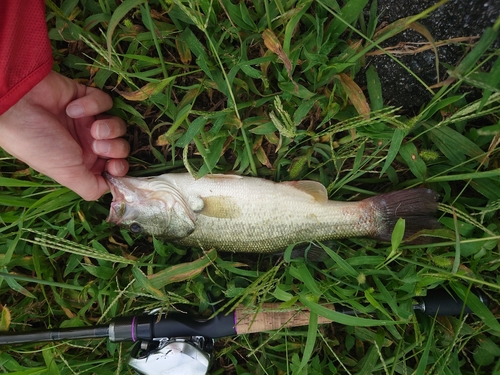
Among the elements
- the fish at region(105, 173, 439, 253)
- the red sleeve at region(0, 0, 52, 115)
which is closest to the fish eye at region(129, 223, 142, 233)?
the fish at region(105, 173, 439, 253)

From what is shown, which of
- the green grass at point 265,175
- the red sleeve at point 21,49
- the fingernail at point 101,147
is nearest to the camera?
the red sleeve at point 21,49

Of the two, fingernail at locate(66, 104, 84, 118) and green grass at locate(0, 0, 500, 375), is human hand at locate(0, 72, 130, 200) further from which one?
green grass at locate(0, 0, 500, 375)

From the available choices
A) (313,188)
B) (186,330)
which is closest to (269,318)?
(186,330)

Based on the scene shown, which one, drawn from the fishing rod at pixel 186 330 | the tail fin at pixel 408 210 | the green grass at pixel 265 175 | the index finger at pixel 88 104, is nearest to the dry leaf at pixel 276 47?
the green grass at pixel 265 175

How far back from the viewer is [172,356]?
2328 millimetres

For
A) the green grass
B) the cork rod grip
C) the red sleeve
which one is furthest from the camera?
the cork rod grip

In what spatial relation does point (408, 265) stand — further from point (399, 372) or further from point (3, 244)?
point (3, 244)

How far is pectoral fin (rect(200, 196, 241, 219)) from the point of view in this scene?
2.45 metres

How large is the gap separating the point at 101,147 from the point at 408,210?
1.99 m

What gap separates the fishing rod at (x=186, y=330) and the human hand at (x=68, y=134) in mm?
874

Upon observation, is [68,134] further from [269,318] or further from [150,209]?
[269,318]

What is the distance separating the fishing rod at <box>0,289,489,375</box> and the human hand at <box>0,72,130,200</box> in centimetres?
87

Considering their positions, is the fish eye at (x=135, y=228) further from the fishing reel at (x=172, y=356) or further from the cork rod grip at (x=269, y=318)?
the cork rod grip at (x=269, y=318)

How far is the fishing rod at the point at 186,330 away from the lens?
2340 millimetres
